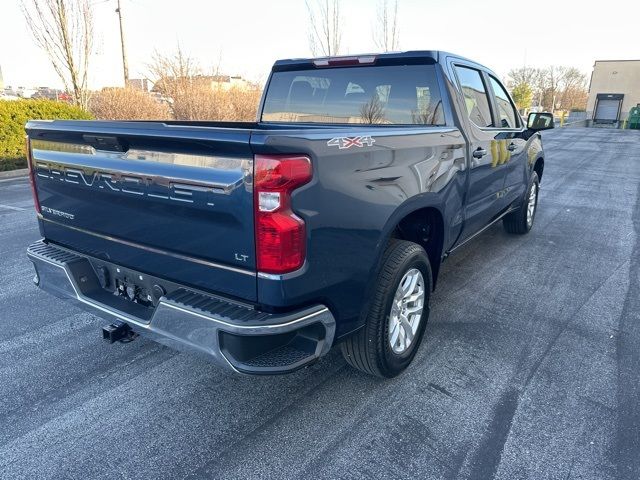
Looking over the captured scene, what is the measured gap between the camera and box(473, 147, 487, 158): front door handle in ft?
12.1

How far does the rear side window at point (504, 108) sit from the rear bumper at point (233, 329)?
→ 343 centimetres

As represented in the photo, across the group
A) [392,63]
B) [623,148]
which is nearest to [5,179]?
[392,63]

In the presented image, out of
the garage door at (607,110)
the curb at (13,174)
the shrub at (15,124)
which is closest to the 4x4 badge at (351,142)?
the shrub at (15,124)

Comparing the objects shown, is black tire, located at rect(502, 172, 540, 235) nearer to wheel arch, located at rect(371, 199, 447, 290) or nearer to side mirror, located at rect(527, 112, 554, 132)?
side mirror, located at rect(527, 112, 554, 132)

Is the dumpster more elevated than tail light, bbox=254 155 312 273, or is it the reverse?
tail light, bbox=254 155 312 273

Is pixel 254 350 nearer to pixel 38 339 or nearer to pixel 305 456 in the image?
pixel 305 456

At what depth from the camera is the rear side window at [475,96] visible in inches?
150

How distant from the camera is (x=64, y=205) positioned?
279cm

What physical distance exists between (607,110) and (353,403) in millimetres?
51544

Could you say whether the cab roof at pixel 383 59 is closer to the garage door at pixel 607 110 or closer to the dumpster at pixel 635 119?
the dumpster at pixel 635 119

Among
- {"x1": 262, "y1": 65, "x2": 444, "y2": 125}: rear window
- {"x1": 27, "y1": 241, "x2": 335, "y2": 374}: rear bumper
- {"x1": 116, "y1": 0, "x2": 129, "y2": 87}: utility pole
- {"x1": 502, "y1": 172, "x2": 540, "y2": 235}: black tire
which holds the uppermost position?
{"x1": 116, "y1": 0, "x2": 129, "y2": 87}: utility pole

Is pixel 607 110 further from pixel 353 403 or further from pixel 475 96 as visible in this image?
pixel 353 403

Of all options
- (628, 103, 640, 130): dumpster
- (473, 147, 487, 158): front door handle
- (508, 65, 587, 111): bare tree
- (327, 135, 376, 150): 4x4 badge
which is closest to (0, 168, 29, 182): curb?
(473, 147, 487, 158): front door handle

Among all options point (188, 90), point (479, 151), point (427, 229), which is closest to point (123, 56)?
point (188, 90)
